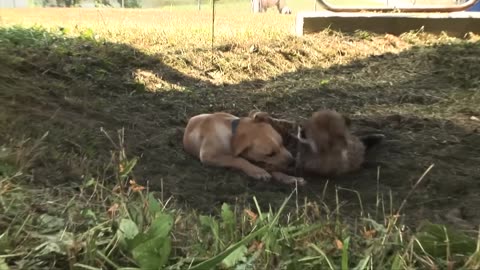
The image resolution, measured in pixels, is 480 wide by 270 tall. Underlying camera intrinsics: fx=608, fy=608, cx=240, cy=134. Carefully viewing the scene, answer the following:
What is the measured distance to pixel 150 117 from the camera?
6.14 metres

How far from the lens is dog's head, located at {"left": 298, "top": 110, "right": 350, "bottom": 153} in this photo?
4.80 meters

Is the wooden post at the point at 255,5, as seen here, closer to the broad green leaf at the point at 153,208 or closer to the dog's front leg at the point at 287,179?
the dog's front leg at the point at 287,179

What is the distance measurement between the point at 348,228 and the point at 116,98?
4.59 metres

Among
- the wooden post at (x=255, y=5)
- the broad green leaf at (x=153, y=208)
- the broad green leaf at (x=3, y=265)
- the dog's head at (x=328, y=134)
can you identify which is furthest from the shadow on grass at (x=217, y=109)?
the wooden post at (x=255, y=5)

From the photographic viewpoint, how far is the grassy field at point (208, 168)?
7.45 feet

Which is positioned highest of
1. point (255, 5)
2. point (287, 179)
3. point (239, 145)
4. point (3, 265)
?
point (255, 5)

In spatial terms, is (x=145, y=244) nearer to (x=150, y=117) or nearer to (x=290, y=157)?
(x=290, y=157)

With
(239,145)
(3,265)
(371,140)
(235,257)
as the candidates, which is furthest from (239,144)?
(3,265)

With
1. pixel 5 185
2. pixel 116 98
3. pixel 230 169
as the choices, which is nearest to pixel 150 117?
pixel 116 98

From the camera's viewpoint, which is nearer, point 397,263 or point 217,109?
point 397,263

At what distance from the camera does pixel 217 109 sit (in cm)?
685

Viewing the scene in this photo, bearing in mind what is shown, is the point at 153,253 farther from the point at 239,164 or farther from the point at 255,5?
the point at 255,5

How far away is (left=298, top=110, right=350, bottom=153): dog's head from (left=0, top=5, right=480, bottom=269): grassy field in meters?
0.26

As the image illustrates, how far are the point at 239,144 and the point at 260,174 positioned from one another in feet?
1.53
